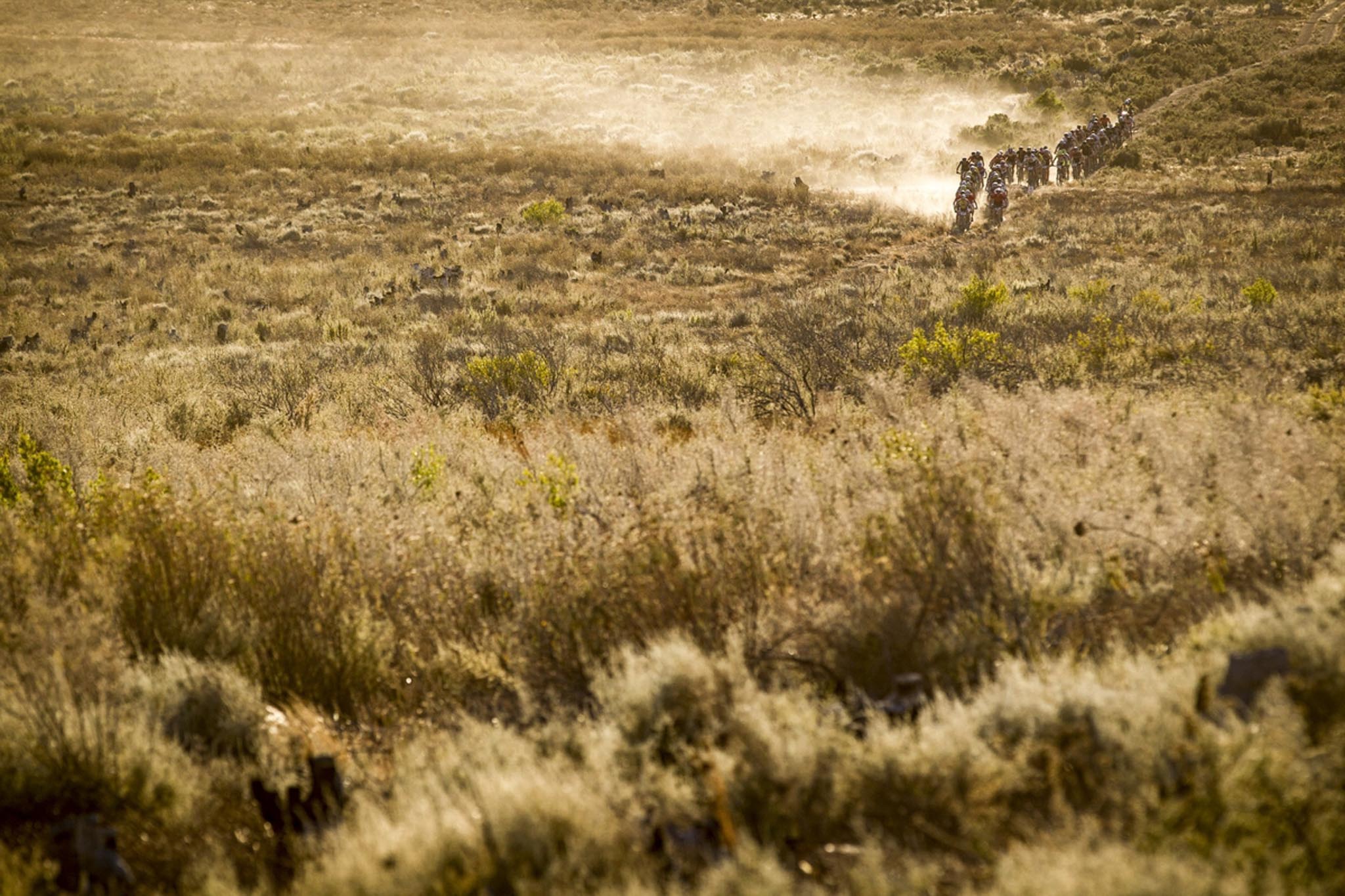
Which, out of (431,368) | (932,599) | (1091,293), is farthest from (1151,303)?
(431,368)

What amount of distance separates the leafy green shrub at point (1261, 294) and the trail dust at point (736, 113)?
51.9 ft

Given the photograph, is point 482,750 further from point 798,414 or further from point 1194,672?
point 798,414

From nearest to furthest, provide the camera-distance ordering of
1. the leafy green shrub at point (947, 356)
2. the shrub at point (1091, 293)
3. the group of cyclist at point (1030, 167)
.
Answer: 1. the leafy green shrub at point (947, 356)
2. the shrub at point (1091, 293)
3. the group of cyclist at point (1030, 167)

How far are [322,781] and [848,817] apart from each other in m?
2.04

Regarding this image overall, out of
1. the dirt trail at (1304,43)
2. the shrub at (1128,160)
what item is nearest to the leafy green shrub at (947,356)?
the shrub at (1128,160)

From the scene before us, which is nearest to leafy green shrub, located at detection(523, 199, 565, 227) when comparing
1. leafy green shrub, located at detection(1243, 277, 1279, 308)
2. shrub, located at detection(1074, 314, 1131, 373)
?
shrub, located at detection(1074, 314, 1131, 373)

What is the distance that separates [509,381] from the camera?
1156 cm

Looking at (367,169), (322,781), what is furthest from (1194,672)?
(367,169)

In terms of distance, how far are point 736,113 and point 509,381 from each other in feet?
124

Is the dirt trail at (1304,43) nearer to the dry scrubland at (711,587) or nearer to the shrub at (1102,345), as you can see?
the dry scrubland at (711,587)

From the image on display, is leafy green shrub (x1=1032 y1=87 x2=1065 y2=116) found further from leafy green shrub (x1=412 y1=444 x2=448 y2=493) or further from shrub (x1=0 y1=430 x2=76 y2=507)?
shrub (x1=0 y1=430 x2=76 y2=507)

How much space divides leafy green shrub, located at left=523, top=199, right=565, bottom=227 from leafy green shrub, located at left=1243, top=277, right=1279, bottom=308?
1878 centimetres

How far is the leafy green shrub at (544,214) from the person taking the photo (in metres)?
26.2

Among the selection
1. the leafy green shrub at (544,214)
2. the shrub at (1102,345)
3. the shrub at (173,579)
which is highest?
the leafy green shrub at (544,214)
